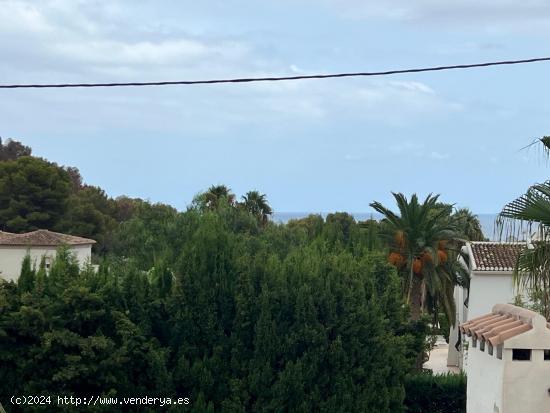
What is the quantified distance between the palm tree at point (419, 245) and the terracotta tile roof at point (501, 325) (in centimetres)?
1762

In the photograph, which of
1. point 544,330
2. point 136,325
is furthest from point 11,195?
point 544,330

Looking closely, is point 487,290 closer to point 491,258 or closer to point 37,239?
point 491,258

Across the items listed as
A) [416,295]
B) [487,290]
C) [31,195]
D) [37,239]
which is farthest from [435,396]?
[31,195]

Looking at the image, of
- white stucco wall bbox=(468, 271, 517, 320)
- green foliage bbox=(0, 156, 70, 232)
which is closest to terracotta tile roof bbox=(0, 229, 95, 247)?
green foliage bbox=(0, 156, 70, 232)

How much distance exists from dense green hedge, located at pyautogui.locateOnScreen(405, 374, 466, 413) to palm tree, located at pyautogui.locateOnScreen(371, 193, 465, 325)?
5.86 metres

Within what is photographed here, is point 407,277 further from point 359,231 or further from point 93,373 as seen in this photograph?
point 93,373

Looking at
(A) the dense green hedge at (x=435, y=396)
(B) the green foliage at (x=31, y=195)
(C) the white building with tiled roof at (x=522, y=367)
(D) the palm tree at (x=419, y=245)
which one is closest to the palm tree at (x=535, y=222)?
(C) the white building with tiled roof at (x=522, y=367)

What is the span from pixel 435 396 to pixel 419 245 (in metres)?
7.56

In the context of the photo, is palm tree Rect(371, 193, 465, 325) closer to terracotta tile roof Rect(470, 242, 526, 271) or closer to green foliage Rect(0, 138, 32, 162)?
terracotta tile roof Rect(470, 242, 526, 271)

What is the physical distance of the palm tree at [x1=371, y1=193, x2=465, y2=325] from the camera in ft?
108

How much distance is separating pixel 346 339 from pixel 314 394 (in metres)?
1.72

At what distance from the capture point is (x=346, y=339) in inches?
922

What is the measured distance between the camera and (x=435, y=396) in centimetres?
2659

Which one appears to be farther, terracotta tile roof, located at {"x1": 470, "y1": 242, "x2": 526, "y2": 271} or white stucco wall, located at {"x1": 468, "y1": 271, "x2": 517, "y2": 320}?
terracotta tile roof, located at {"x1": 470, "y1": 242, "x2": 526, "y2": 271}
